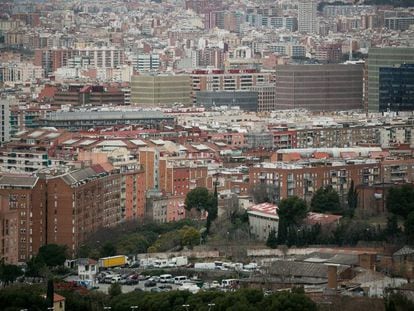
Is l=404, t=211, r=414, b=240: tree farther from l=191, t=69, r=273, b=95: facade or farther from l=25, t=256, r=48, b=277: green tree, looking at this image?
l=191, t=69, r=273, b=95: facade

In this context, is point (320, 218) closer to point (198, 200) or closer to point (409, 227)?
point (409, 227)

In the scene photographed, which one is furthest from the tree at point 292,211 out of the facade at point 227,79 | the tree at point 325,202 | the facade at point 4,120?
the facade at point 227,79

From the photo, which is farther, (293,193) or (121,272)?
(293,193)

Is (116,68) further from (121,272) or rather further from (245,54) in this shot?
(121,272)

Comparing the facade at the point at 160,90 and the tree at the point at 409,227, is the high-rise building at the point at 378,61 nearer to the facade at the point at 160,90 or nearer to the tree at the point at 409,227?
the facade at the point at 160,90

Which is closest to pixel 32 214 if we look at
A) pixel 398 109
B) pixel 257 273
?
pixel 257 273

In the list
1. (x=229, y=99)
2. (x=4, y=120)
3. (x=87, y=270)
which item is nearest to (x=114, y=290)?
(x=87, y=270)
